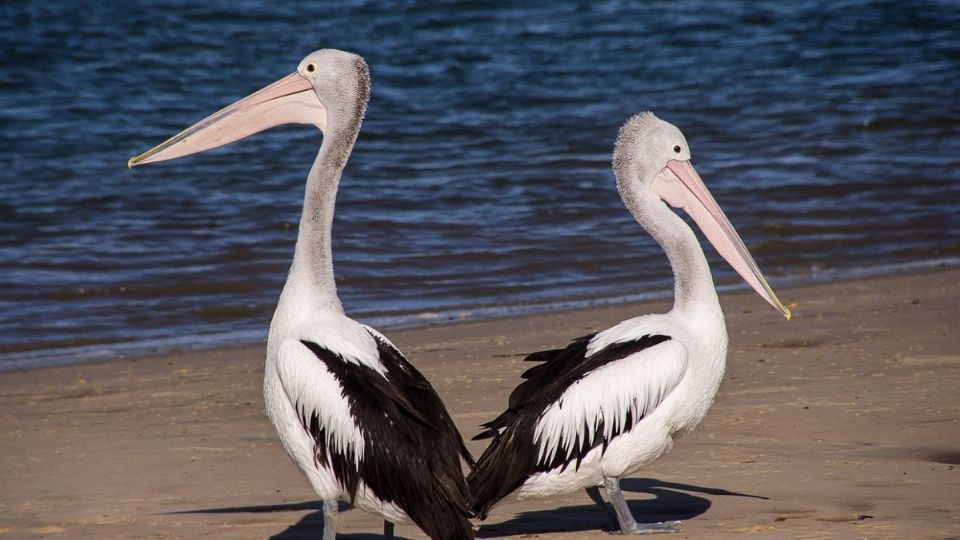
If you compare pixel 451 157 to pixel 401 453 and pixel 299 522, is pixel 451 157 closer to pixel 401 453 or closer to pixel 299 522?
pixel 299 522

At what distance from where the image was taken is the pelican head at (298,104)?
15.6ft

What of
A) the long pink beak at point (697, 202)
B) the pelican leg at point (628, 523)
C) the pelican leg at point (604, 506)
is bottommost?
the pelican leg at point (604, 506)

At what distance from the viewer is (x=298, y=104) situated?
15.9 feet

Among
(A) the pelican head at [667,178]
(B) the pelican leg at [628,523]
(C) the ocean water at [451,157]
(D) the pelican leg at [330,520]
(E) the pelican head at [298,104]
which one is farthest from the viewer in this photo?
(C) the ocean water at [451,157]

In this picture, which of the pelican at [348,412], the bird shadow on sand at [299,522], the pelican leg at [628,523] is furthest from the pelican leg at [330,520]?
the pelican leg at [628,523]

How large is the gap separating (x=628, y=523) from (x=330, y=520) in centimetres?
→ 96

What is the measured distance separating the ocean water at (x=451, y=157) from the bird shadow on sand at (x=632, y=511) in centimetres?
313

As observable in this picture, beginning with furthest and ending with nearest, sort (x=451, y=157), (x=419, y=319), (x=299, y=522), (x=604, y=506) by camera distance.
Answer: (x=451, y=157) → (x=419, y=319) → (x=299, y=522) → (x=604, y=506)

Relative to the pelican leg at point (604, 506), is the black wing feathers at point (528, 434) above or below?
above

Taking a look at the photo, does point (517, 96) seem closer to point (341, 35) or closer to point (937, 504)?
point (341, 35)

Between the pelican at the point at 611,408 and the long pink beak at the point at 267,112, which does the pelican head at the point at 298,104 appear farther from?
the pelican at the point at 611,408

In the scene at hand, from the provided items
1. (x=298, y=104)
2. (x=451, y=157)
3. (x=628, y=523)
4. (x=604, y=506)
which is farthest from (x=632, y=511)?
(x=451, y=157)

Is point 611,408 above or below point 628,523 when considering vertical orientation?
above

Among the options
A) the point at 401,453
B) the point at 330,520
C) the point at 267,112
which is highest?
the point at 267,112
